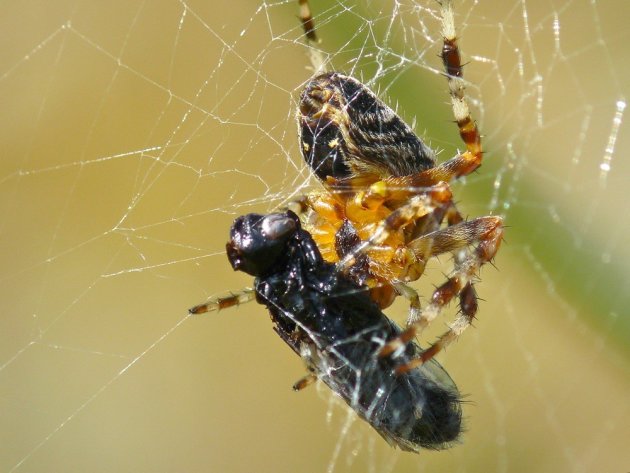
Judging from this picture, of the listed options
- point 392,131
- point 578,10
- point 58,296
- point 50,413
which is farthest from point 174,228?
point 578,10

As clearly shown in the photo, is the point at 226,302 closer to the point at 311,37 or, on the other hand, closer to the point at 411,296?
the point at 411,296

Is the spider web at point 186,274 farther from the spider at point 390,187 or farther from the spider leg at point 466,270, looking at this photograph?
the spider leg at point 466,270

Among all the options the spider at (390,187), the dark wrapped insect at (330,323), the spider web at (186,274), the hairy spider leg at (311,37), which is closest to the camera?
the dark wrapped insect at (330,323)

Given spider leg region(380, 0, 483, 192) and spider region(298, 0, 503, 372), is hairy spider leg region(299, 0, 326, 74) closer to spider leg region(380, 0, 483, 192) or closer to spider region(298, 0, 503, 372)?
spider region(298, 0, 503, 372)

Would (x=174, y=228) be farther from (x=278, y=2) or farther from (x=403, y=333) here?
(x=403, y=333)

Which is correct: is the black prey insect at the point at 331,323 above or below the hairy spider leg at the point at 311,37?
below

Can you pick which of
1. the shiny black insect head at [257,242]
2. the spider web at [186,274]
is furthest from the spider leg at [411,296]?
the spider web at [186,274]

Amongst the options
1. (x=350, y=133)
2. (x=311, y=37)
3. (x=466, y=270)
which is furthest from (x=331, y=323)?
(x=311, y=37)
